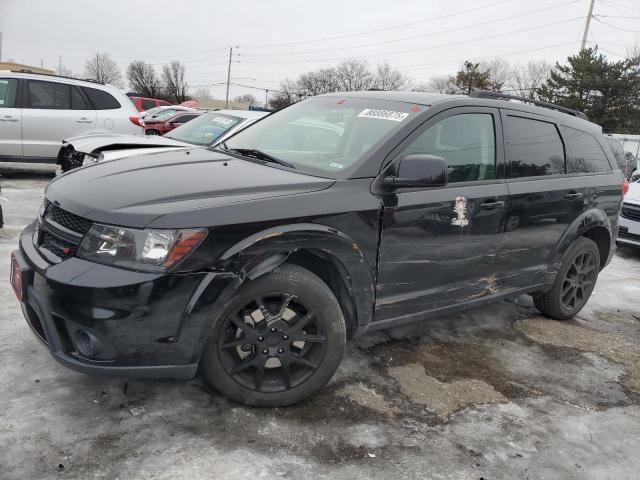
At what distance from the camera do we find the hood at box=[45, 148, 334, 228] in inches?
94.7

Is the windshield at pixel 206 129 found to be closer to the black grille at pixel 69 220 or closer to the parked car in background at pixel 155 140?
the parked car in background at pixel 155 140

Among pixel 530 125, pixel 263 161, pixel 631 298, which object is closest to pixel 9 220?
pixel 263 161

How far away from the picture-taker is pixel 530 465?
2.57 metres

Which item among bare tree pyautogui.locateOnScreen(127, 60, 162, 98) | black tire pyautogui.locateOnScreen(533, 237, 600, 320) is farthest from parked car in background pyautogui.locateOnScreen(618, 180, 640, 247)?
bare tree pyautogui.locateOnScreen(127, 60, 162, 98)

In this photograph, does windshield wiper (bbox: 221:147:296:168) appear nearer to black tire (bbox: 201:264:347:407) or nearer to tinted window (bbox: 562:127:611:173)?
black tire (bbox: 201:264:347:407)

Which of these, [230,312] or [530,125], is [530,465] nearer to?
[230,312]

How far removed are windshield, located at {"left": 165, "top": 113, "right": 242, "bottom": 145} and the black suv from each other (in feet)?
11.3

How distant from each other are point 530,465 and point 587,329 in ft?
7.98

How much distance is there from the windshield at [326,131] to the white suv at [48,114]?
590cm

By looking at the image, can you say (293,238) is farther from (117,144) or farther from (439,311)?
(117,144)

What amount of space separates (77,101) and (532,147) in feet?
26.2

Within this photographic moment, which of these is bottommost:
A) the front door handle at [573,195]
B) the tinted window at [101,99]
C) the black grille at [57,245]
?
the black grille at [57,245]

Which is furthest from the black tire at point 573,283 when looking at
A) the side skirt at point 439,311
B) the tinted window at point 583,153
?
the tinted window at point 583,153

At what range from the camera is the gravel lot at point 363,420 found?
2.36 m
